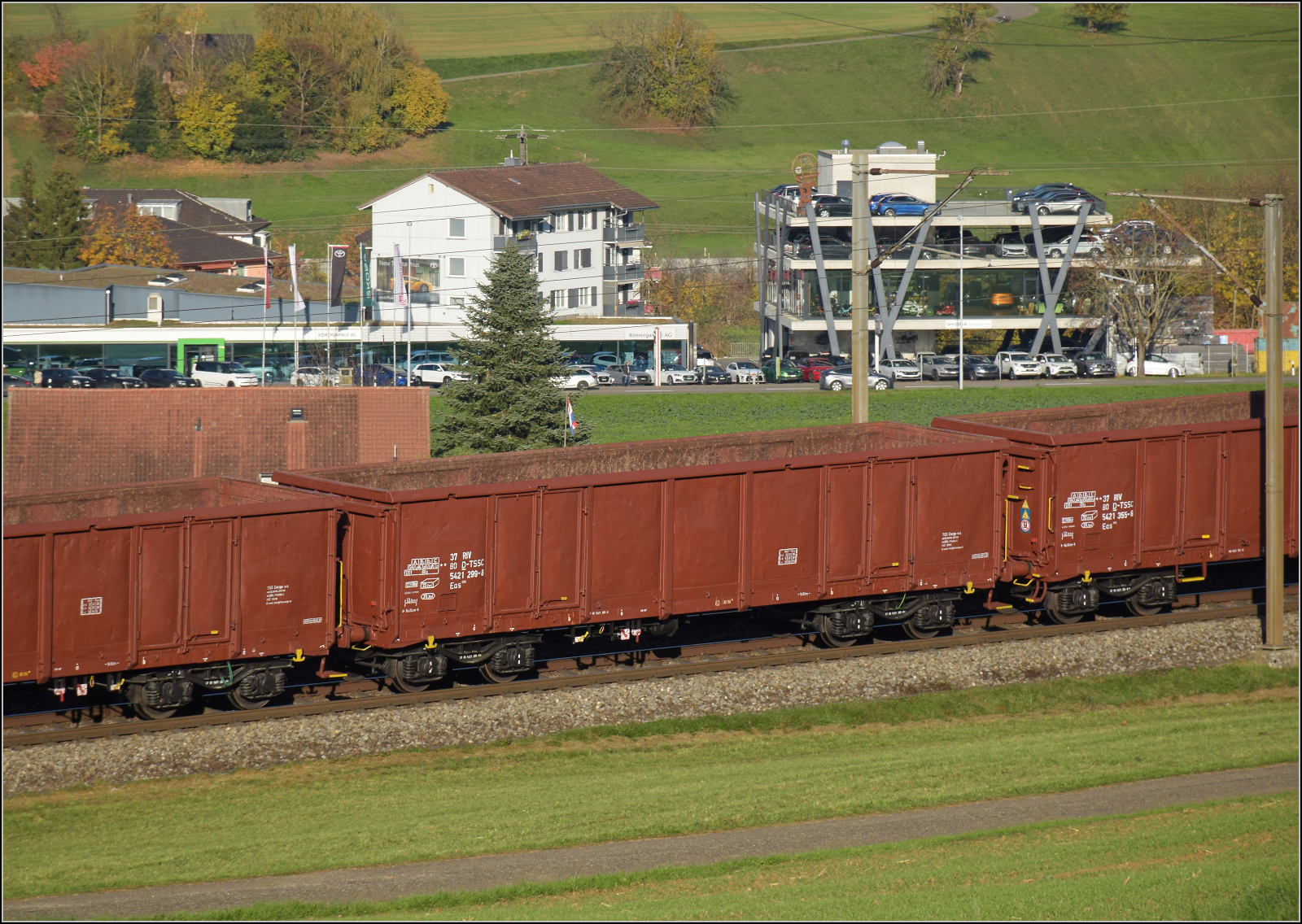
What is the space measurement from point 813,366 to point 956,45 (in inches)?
3459

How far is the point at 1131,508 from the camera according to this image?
76.2 ft

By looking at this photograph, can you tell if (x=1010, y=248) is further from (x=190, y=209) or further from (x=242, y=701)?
(x=242, y=701)

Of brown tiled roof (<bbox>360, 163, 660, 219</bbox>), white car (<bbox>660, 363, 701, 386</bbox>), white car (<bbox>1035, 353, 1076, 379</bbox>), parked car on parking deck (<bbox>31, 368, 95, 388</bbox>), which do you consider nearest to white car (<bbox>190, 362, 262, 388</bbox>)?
parked car on parking deck (<bbox>31, 368, 95, 388</bbox>)

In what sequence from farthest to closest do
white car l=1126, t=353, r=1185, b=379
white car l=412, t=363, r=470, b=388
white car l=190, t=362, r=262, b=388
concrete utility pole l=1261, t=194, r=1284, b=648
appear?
1. white car l=1126, t=353, r=1185, b=379
2. white car l=190, t=362, r=262, b=388
3. white car l=412, t=363, r=470, b=388
4. concrete utility pole l=1261, t=194, r=1284, b=648

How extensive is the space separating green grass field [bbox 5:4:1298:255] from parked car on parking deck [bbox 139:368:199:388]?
38398 millimetres

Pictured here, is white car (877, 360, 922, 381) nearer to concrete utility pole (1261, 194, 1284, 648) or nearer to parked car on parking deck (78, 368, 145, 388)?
parked car on parking deck (78, 368, 145, 388)

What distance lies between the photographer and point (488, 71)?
13462 centimetres

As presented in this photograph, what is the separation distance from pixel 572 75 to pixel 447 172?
192 feet

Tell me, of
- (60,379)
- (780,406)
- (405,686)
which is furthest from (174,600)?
(60,379)

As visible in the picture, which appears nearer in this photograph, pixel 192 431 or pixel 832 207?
pixel 192 431

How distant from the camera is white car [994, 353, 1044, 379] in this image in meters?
75.0

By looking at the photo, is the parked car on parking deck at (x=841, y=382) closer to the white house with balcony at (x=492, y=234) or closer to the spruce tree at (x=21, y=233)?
the white house with balcony at (x=492, y=234)

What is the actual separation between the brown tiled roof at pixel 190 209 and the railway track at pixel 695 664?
90750 mm

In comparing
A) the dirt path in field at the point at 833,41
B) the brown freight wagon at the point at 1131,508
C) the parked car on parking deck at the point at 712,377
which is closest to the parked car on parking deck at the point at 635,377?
the parked car on parking deck at the point at 712,377
